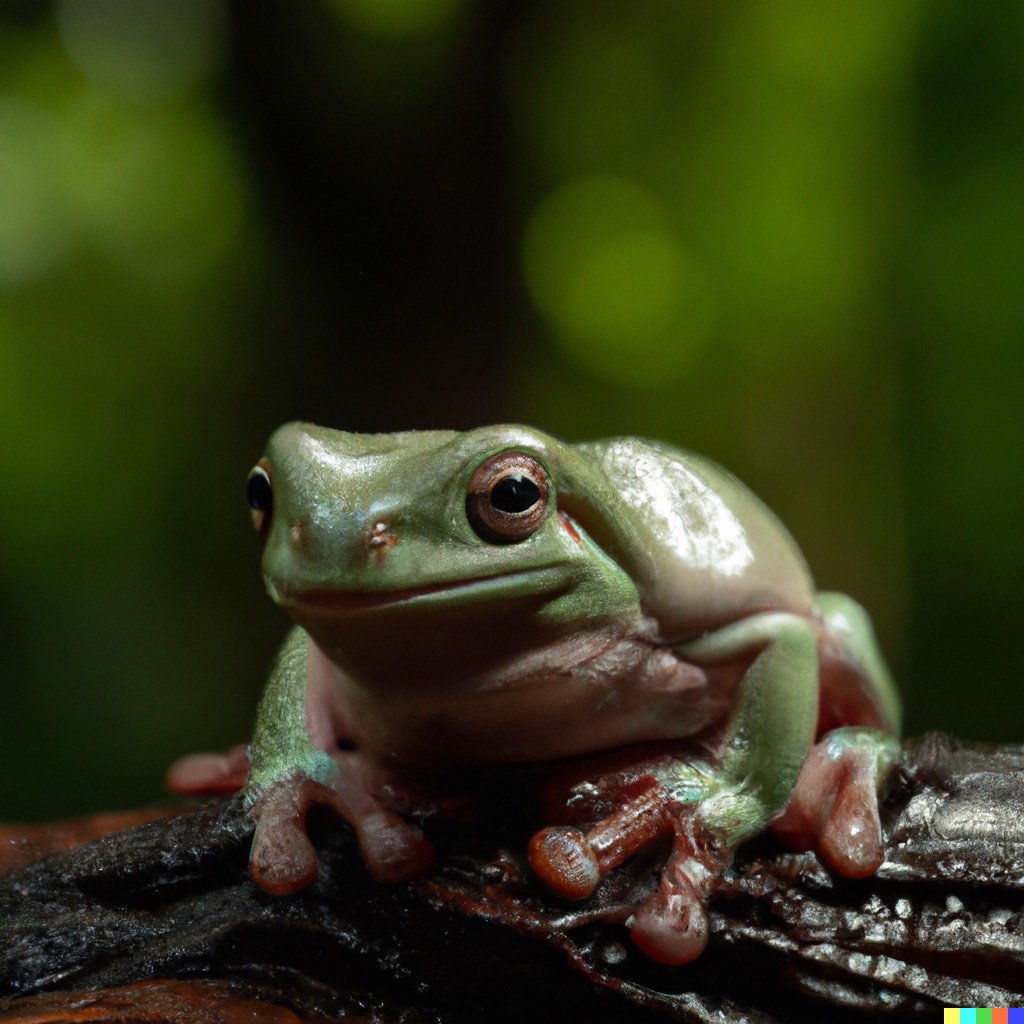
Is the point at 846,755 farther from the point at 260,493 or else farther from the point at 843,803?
the point at 260,493

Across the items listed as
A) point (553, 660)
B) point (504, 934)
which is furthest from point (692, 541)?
point (504, 934)

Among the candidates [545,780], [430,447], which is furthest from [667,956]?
[430,447]

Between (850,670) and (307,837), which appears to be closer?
(307,837)

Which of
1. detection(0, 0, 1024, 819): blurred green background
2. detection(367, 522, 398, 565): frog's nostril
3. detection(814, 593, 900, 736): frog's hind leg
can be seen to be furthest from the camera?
detection(0, 0, 1024, 819): blurred green background

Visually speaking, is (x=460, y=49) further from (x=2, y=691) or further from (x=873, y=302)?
(x=2, y=691)

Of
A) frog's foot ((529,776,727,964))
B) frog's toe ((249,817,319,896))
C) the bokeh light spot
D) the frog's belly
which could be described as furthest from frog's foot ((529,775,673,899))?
the bokeh light spot

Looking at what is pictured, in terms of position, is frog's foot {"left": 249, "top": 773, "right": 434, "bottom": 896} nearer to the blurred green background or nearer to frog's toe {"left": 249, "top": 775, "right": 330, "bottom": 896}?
frog's toe {"left": 249, "top": 775, "right": 330, "bottom": 896}
